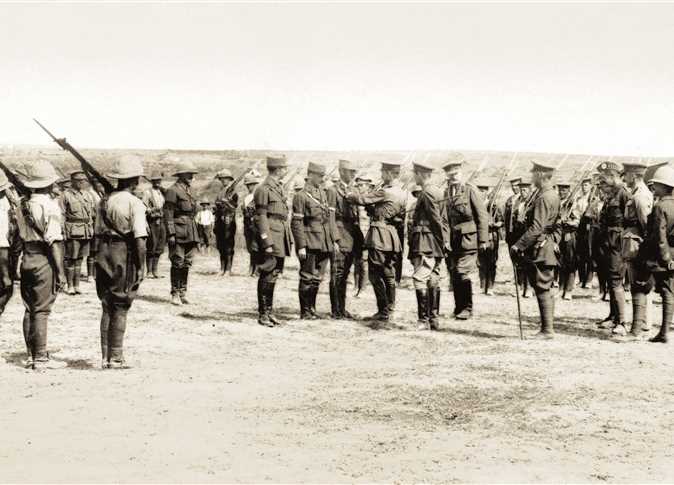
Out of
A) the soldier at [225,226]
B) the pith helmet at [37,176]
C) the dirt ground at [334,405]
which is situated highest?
the pith helmet at [37,176]

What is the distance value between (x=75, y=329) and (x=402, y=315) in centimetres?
464

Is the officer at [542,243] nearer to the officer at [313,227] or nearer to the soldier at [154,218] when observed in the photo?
the officer at [313,227]

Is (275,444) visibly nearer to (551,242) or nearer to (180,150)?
(551,242)

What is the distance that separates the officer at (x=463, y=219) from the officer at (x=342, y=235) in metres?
1.47

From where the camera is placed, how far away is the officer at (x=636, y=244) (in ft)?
33.4

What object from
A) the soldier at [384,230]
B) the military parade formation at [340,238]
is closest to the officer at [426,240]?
the military parade formation at [340,238]

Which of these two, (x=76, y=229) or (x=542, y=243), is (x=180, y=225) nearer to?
(x=76, y=229)

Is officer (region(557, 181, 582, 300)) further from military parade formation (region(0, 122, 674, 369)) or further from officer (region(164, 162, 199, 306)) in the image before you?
officer (region(164, 162, 199, 306))

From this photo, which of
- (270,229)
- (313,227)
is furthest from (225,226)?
(270,229)

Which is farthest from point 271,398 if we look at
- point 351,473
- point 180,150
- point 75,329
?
point 180,150

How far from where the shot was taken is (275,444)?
229 inches

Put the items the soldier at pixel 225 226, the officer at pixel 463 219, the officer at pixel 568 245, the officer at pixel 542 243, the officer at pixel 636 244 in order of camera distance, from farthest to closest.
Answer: the soldier at pixel 225 226, the officer at pixel 568 245, the officer at pixel 463 219, the officer at pixel 636 244, the officer at pixel 542 243

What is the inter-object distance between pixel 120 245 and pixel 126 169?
0.73m

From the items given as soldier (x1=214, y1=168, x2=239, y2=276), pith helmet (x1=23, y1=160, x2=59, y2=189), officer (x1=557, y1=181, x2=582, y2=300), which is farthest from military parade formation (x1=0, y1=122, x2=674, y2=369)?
soldier (x1=214, y1=168, x2=239, y2=276)
